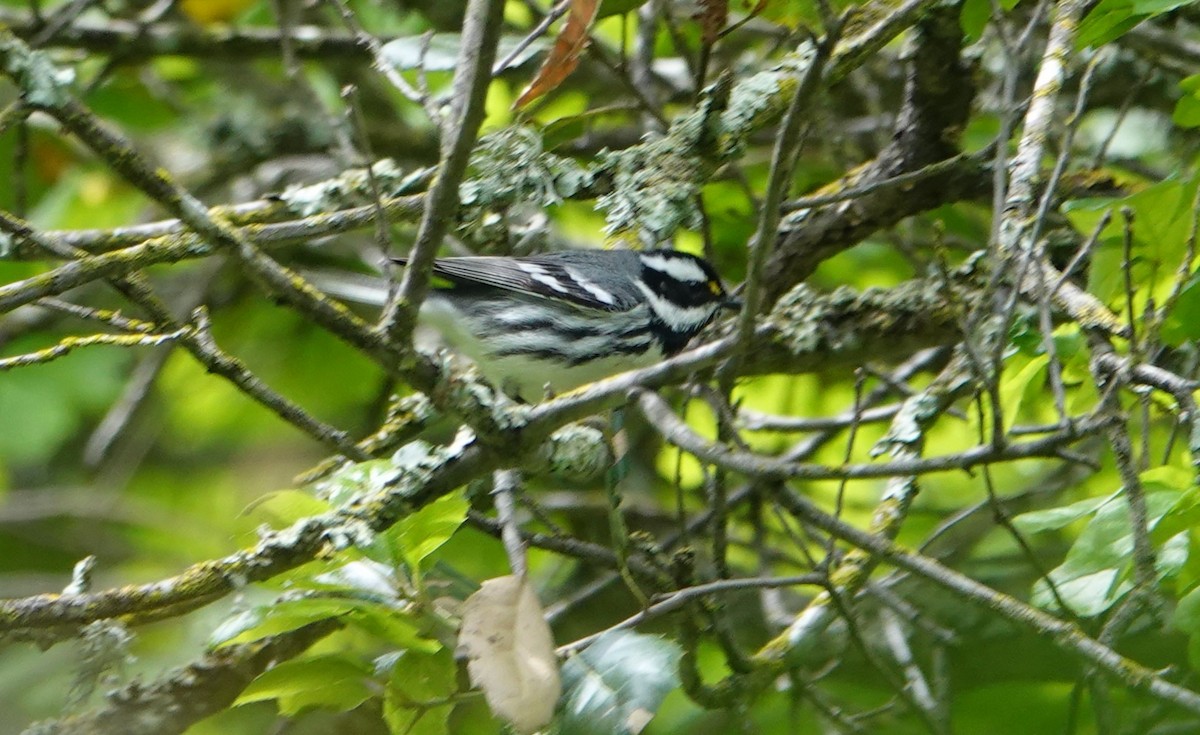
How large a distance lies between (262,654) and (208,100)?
9.40ft

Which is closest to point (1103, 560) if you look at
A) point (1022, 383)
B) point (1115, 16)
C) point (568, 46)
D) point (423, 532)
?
point (1022, 383)

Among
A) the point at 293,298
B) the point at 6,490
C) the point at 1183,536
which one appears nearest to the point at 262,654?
the point at 293,298

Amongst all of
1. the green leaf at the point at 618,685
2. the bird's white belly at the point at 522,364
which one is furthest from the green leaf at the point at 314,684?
the bird's white belly at the point at 522,364

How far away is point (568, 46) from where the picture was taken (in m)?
2.13

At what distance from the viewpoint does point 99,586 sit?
370 cm

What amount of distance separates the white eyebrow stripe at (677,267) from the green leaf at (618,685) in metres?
1.27

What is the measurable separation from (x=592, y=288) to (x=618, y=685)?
1.49 metres

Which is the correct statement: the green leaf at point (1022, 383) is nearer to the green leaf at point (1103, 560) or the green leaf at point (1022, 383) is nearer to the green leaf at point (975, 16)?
the green leaf at point (1103, 560)

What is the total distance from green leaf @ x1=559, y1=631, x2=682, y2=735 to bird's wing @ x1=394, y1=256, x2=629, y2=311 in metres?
1.30

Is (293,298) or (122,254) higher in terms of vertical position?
(122,254)

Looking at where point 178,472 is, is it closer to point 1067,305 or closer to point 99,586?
point 99,586

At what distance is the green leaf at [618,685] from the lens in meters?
1.91

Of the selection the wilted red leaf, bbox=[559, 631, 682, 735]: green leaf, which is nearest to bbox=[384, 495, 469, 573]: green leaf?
bbox=[559, 631, 682, 735]: green leaf

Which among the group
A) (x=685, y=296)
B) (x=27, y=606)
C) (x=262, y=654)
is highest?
(x=685, y=296)
